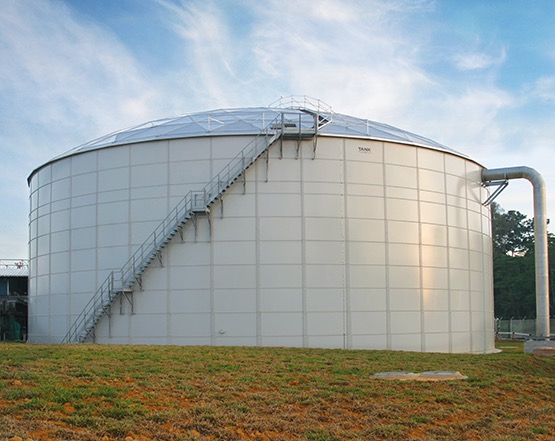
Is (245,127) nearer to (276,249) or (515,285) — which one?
(276,249)

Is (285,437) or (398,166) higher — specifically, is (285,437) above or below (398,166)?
below

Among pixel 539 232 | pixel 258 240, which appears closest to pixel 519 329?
pixel 539 232

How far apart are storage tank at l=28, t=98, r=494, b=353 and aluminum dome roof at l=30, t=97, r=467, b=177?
162mm

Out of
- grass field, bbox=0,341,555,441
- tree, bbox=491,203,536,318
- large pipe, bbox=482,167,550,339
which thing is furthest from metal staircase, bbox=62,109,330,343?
tree, bbox=491,203,536,318

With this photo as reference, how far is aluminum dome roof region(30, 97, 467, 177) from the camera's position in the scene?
110 feet

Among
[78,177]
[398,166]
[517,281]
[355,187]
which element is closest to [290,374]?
[355,187]

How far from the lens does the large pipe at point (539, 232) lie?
38.0 metres

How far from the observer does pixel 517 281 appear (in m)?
73.6

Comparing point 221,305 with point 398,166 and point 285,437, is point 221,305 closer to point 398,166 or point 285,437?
point 398,166

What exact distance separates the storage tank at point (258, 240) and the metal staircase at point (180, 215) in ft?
0.21

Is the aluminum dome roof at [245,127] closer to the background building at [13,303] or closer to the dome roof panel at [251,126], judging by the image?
the dome roof panel at [251,126]

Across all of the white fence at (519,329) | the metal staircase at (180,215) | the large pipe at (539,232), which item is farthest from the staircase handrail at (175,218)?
the white fence at (519,329)

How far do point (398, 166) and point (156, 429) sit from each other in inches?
967

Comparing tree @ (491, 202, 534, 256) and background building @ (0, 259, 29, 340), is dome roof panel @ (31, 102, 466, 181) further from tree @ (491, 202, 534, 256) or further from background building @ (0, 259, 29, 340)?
tree @ (491, 202, 534, 256)
